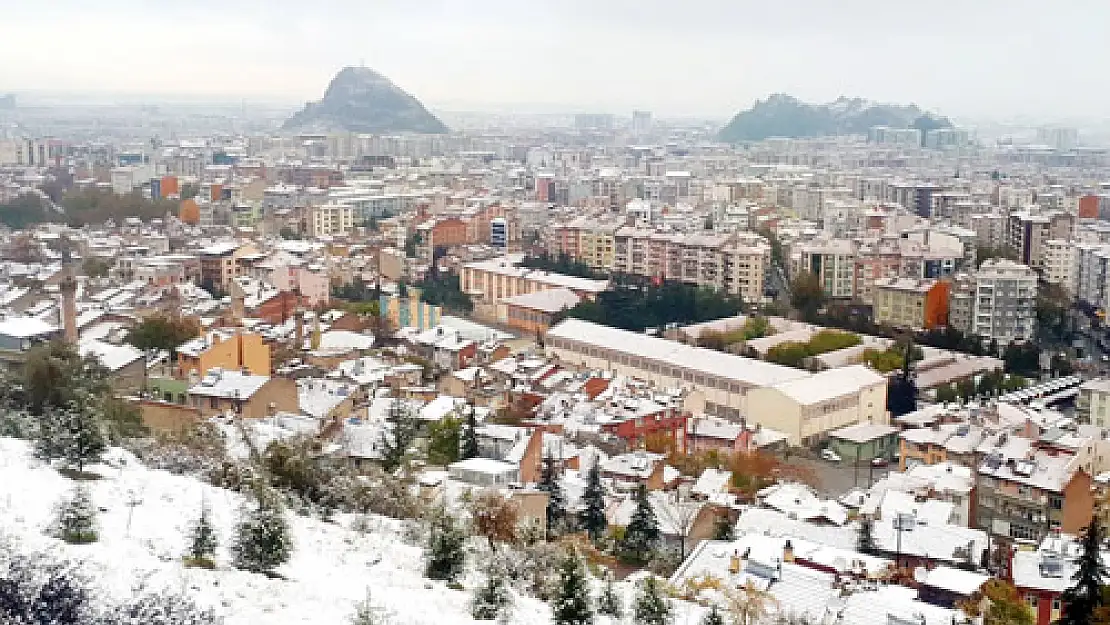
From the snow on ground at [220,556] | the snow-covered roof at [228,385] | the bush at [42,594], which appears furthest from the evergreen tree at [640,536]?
the bush at [42,594]

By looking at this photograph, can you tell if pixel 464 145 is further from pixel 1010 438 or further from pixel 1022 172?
pixel 1010 438

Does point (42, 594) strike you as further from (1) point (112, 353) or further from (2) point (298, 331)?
(2) point (298, 331)

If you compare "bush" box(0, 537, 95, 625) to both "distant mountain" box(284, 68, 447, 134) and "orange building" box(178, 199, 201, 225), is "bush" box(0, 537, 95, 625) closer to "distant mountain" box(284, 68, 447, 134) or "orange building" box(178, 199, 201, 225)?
"orange building" box(178, 199, 201, 225)

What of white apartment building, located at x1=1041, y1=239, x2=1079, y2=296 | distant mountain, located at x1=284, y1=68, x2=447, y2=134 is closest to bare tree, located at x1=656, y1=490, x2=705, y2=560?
white apartment building, located at x1=1041, y1=239, x2=1079, y2=296

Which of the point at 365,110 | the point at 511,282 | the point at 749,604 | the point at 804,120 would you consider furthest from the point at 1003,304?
the point at 804,120

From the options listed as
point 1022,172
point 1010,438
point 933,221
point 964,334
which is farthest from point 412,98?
point 1010,438

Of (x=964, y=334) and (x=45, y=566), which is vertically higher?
(x=45, y=566)

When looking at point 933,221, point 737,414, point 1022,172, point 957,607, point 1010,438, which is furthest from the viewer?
point 1022,172
